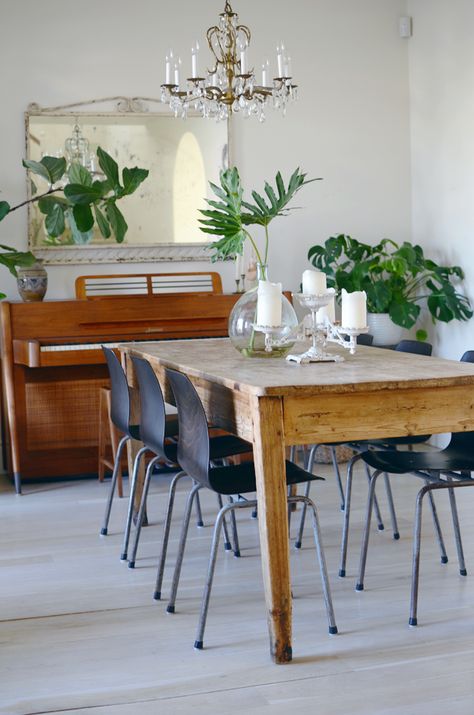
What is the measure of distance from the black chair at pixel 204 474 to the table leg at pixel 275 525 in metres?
0.13

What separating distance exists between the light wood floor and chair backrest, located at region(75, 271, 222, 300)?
1723mm

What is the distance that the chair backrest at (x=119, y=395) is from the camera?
4.07 metres

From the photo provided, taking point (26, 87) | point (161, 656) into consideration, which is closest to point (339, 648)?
point (161, 656)

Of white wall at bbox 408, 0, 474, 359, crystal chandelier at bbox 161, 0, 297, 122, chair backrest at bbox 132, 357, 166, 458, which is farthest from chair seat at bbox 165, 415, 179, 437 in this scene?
white wall at bbox 408, 0, 474, 359

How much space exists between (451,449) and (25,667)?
1.72 m

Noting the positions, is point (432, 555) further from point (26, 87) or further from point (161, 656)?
point (26, 87)

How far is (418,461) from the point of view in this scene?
11.2ft

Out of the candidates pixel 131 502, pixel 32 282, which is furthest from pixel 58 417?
pixel 131 502

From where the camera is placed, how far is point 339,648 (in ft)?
9.57

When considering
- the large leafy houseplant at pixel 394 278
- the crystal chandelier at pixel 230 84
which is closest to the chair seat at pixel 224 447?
the crystal chandelier at pixel 230 84

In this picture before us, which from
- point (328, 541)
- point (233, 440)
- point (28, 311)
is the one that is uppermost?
point (28, 311)

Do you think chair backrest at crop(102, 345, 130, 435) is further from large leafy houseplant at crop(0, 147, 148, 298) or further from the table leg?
the table leg

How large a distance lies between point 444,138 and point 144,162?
1.88m

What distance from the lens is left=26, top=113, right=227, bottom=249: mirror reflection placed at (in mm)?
5766
